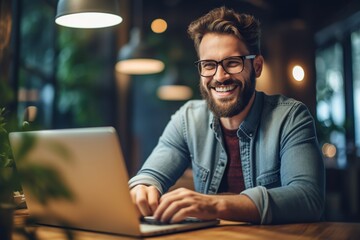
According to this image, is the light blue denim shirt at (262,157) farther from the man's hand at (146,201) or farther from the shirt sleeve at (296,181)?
the man's hand at (146,201)

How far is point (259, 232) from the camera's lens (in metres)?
1.32

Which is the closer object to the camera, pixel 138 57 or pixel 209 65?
pixel 209 65

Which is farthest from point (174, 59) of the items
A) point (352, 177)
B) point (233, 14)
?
point (233, 14)

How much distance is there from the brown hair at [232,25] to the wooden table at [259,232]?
2.79 ft

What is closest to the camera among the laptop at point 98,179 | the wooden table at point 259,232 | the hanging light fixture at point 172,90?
the laptop at point 98,179

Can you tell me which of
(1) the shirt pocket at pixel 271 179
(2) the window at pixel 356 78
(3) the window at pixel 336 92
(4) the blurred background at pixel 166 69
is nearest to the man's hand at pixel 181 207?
(1) the shirt pocket at pixel 271 179

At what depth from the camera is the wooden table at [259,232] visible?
1231mm

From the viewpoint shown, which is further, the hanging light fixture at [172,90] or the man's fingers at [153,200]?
the hanging light fixture at [172,90]

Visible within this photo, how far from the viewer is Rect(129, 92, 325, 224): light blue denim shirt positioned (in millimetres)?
1530

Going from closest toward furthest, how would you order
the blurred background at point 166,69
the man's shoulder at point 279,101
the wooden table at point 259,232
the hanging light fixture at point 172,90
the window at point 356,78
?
the wooden table at point 259,232 < the man's shoulder at point 279,101 < the blurred background at point 166,69 < the window at point 356,78 < the hanging light fixture at point 172,90

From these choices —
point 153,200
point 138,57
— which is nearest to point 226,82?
point 153,200

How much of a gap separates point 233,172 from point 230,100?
0.29 m

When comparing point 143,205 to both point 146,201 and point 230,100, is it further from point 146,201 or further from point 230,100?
point 230,100

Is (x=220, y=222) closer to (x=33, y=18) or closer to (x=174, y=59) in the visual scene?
(x=33, y=18)
